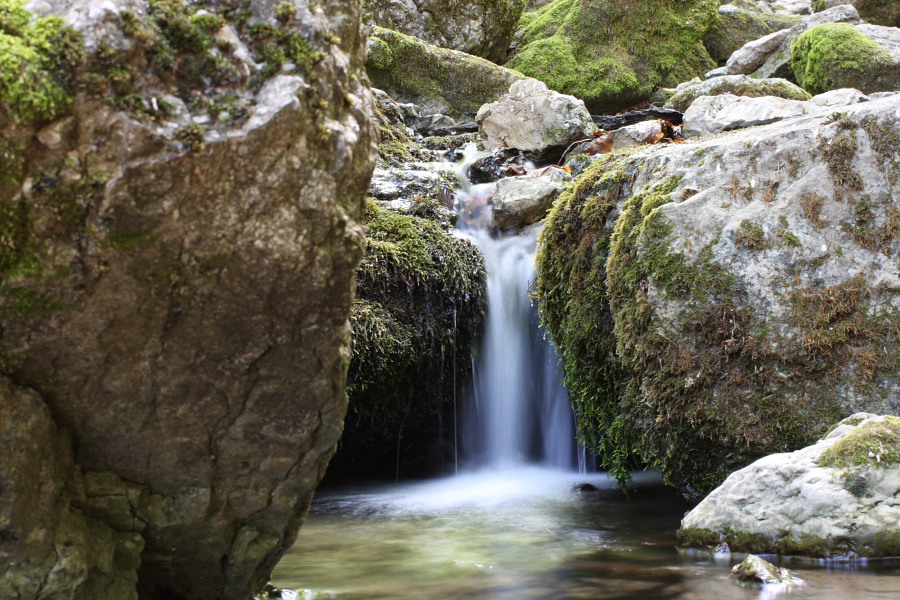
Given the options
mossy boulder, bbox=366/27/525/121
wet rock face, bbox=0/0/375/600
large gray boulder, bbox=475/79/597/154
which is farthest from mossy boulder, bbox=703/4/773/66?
wet rock face, bbox=0/0/375/600

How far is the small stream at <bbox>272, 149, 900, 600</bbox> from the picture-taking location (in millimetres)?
3736

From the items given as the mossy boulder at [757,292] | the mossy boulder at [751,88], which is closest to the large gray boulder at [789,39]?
the mossy boulder at [751,88]

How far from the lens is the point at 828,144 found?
5.01 meters

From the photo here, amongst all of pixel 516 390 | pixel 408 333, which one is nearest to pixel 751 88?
pixel 516 390

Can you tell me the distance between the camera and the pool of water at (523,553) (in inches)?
144

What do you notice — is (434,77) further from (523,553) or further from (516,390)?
(523,553)

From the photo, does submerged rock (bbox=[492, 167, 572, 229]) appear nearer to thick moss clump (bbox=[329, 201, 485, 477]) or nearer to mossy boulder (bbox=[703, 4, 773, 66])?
thick moss clump (bbox=[329, 201, 485, 477])

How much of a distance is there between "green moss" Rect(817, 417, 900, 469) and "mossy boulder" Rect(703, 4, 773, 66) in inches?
575

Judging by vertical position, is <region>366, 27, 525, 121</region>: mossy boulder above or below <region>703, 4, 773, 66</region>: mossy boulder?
below

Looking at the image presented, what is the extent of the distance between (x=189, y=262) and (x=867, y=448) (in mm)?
3646

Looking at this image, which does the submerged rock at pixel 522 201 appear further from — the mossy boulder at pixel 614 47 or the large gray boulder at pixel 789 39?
the large gray boulder at pixel 789 39

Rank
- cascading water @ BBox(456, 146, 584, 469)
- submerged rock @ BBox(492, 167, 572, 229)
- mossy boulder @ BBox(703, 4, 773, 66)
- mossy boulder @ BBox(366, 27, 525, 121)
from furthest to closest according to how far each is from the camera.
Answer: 1. mossy boulder @ BBox(703, 4, 773, 66)
2. mossy boulder @ BBox(366, 27, 525, 121)
3. submerged rock @ BBox(492, 167, 572, 229)
4. cascading water @ BBox(456, 146, 584, 469)

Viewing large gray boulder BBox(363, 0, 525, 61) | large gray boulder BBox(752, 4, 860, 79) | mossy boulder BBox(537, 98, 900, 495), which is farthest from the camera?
large gray boulder BBox(363, 0, 525, 61)

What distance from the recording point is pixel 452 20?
15047 mm
